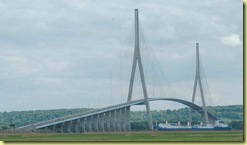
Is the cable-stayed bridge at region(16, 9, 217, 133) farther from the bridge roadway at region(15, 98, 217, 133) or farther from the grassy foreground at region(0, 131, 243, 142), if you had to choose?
the grassy foreground at region(0, 131, 243, 142)

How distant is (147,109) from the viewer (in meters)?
50.3

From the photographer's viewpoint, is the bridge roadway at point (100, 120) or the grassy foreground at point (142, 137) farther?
the bridge roadway at point (100, 120)

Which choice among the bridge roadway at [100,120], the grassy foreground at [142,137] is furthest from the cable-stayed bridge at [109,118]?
the grassy foreground at [142,137]

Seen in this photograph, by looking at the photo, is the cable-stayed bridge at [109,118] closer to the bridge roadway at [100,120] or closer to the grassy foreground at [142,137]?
the bridge roadway at [100,120]

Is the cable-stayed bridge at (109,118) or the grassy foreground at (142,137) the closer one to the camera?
the grassy foreground at (142,137)

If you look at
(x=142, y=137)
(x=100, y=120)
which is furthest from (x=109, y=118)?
(x=142, y=137)

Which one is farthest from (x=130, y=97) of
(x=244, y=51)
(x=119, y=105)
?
(x=244, y=51)

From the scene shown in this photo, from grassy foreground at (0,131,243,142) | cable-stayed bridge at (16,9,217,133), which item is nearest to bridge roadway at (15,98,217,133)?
cable-stayed bridge at (16,9,217,133)

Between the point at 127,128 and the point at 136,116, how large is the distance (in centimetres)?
3192

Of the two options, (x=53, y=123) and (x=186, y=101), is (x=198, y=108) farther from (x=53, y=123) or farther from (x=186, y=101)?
(x=53, y=123)

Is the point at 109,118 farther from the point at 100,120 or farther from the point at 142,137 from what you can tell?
the point at 142,137

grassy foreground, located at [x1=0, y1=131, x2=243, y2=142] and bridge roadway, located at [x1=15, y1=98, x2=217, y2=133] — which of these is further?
bridge roadway, located at [x1=15, y1=98, x2=217, y2=133]

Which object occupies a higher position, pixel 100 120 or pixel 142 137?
pixel 100 120

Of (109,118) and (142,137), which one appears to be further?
(109,118)
